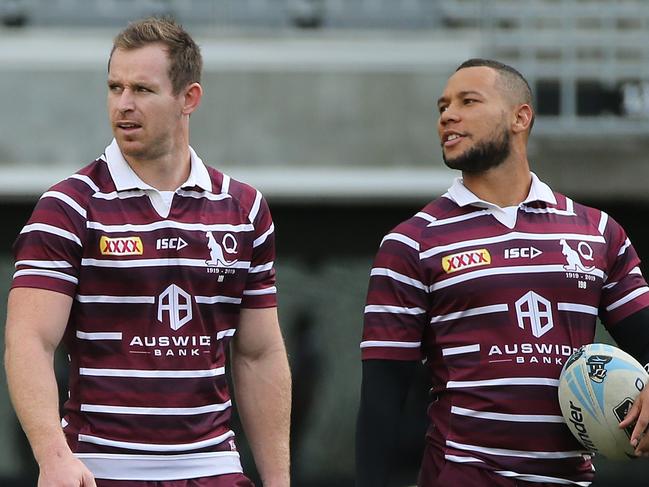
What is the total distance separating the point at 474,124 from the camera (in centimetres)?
551

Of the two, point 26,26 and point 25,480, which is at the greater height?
point 26,26

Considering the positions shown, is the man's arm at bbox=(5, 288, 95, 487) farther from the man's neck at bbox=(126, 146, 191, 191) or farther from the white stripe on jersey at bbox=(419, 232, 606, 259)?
the white stripe on jersey at bbox=(419, 232, 606, 259)

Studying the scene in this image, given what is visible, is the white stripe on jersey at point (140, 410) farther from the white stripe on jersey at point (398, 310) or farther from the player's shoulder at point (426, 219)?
the player's shoulder at point (426, 219)

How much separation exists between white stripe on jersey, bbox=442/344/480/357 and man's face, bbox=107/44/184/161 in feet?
3.79

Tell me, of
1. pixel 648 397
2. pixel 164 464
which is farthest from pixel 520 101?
pixel 164 464

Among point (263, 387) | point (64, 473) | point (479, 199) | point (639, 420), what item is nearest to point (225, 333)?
point (263, 387)

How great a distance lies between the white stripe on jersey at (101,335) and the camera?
191 inches

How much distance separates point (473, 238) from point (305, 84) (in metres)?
6.54

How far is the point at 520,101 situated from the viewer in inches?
221

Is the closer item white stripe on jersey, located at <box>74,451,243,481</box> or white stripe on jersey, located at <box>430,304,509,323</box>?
white stripe on jersey, located at <box>74,451,243,481</box>

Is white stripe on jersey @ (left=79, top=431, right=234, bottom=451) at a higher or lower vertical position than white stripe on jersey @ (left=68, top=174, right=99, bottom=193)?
lower

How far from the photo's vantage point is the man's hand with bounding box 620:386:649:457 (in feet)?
16.7

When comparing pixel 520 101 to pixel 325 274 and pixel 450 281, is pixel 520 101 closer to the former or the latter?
pixel 450 281

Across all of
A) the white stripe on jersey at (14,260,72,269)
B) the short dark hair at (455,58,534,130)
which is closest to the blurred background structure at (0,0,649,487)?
the short dark hair at (455,58,534,130)
